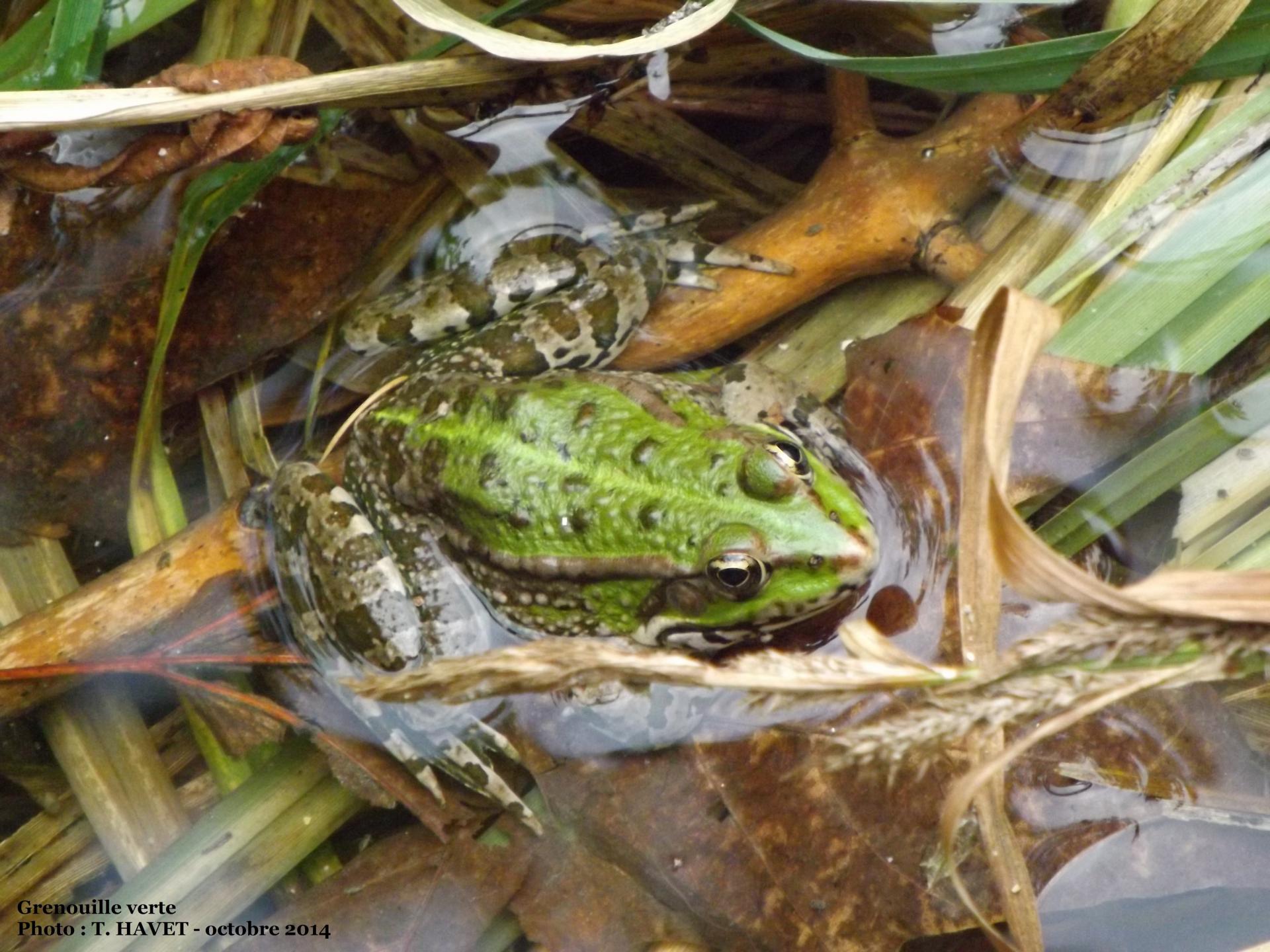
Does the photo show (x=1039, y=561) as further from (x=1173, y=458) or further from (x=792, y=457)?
(x=1173, y=458)

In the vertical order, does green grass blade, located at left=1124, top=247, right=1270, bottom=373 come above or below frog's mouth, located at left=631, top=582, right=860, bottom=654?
above

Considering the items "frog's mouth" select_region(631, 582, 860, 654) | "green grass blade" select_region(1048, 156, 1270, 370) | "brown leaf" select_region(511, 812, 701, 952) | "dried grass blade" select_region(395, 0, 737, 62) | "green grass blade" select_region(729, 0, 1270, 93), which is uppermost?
"dried grass blade" select_region(395, 0, 737, 62)

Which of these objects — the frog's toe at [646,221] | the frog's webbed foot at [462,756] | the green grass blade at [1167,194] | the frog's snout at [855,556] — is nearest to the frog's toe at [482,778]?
the frog's webbed foot at [462,756]

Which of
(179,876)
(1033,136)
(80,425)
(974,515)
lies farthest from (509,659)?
(1033,136)

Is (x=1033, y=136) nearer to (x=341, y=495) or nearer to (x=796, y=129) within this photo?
(x=796, y=129)

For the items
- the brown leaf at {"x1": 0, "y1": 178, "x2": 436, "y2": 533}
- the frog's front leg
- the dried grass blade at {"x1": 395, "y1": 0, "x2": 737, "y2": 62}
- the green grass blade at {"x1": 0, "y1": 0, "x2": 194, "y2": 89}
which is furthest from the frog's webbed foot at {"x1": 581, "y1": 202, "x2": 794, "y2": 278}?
the green grass blade at {"x1": 0, "y1": 0, "x2": 194, "y2": 89}

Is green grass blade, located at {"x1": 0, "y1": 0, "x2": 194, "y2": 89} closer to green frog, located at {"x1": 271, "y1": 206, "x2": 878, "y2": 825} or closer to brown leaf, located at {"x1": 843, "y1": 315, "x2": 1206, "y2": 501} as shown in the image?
green frog, located at {"x1": 271, "y1": 206, "x2": 878, "y2": 825}

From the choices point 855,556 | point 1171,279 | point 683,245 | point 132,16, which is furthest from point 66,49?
point 1171,279
